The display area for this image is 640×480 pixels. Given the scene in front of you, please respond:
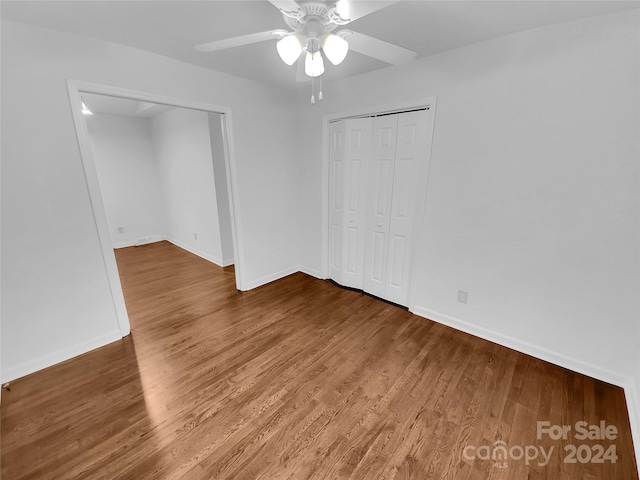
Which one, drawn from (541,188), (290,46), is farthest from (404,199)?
(290,46)

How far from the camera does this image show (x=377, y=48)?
4.58 ft

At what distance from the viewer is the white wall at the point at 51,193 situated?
Result: 5.73ft

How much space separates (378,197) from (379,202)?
0.05 metres

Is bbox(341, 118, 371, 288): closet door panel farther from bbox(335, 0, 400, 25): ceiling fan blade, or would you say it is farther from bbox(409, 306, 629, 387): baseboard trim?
bbox(335, 0, 400, 25): ceiling fan blade

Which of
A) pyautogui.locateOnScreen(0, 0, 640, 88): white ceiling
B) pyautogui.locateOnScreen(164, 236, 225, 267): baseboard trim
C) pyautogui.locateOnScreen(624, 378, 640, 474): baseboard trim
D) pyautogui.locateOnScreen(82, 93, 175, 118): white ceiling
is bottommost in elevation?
pyautogui.locateOnScreen(624, 378, 640, 474): baseboard trim

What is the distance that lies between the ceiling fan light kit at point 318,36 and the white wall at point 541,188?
102cm

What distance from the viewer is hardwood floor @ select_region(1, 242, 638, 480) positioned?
138 centimetres

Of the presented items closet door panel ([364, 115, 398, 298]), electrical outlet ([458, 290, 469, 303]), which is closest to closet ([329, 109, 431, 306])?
closet door panel ([364, 115, 398, 298])

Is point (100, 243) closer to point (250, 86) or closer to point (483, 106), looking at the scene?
point (250, 86)

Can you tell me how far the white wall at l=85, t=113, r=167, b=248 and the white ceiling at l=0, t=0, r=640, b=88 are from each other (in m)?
3.59

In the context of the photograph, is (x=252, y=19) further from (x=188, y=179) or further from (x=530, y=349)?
(x=188, y=179)

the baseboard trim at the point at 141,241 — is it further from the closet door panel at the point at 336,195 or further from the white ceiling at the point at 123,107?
the closet door panel at the point at 336,195

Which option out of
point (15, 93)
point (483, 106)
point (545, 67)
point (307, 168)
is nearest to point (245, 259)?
point (307, 168)

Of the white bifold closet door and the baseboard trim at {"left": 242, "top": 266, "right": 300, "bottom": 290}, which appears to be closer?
the white bifold closet door
